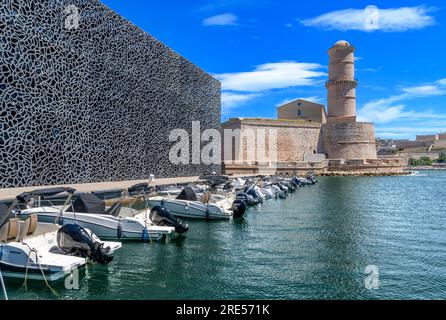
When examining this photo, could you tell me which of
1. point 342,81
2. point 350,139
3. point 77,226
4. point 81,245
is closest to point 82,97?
point 77,226

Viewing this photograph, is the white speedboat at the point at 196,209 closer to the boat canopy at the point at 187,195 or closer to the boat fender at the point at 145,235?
the boat canopy at the point at 187,195

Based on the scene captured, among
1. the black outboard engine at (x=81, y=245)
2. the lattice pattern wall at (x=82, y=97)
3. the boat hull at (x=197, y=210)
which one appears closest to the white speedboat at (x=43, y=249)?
the black outboard engine at (x=81, y=245)

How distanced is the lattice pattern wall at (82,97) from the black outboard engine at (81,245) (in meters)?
12.0

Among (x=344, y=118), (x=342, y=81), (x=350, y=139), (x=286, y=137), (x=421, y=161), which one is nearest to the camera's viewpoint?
(x=286, y=137)

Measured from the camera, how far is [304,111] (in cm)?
7044

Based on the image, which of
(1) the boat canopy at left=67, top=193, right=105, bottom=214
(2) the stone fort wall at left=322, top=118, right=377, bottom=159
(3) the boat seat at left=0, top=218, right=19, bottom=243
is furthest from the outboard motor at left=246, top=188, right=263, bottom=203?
(2) the stone fort wall at left=322, top=118, right=377, bottom=159

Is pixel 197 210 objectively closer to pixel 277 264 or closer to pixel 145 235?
pixel 145 235

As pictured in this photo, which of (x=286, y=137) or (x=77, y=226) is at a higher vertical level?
(x=286, y=137)

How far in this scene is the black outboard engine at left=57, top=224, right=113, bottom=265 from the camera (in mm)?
9156

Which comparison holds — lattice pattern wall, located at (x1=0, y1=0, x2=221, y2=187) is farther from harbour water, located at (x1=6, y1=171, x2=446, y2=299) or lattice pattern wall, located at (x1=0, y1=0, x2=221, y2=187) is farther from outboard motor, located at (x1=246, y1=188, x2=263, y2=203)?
harbour water, located at (x1=6, y1=171, x2=446, y2=299)

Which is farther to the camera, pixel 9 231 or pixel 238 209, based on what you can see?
pixel 238 209

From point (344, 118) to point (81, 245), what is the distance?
5729 cm
